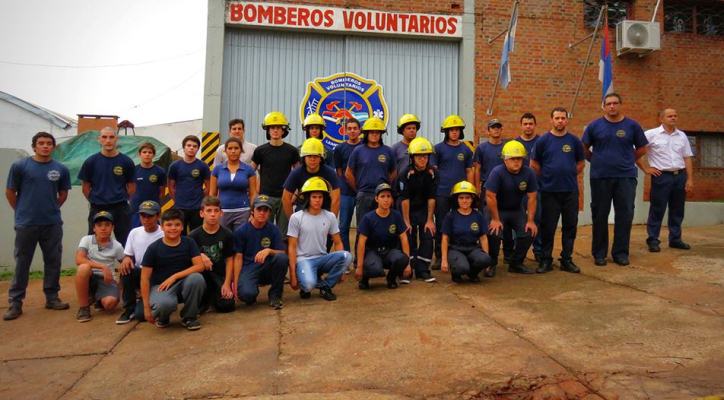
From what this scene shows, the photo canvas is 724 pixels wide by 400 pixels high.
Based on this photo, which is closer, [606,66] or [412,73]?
[606,66]

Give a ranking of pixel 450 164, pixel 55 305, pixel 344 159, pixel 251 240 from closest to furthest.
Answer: pixel 251 240, pixel 55 305, pixel 450 164, pixel 344 159

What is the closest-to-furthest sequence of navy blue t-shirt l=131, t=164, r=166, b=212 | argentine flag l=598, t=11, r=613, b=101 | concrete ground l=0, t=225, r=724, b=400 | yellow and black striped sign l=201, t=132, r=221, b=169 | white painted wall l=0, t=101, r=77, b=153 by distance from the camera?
concrete ground l=0, t=225, r=724, b=400 < navy blue t-shirt l=131, t=164, r=166, b=212 < yellow and black striped sign l=201, t=132, r=221, b=169 < argentine flag l=598, t=11, r=613, b=101 < white painted wall l=0, t=101, r=77, b=153

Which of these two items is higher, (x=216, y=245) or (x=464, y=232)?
(x=464, y=232)

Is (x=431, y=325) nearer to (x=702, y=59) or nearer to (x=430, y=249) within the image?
(x=430, y=249)

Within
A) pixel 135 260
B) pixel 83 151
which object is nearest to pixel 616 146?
pixel 135 260

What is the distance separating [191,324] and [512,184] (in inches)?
146

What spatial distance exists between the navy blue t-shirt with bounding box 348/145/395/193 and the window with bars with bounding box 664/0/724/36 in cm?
986

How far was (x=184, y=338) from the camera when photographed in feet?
13.7

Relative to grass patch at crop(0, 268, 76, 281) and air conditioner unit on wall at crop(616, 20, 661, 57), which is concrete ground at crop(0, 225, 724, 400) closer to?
grass patch at crop(0, 268, 76, 281)

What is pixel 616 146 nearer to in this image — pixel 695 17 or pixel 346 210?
pixel 346 210

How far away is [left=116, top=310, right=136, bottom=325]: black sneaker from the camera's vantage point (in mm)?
4750

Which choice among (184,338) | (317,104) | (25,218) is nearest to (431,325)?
(184,338)

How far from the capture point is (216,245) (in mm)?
4895

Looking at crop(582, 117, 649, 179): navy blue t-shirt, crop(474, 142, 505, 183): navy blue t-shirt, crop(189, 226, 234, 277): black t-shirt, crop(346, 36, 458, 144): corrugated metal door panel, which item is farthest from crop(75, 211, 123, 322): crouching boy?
crop(346, 36, 458, 144): corrugated metal door panel
